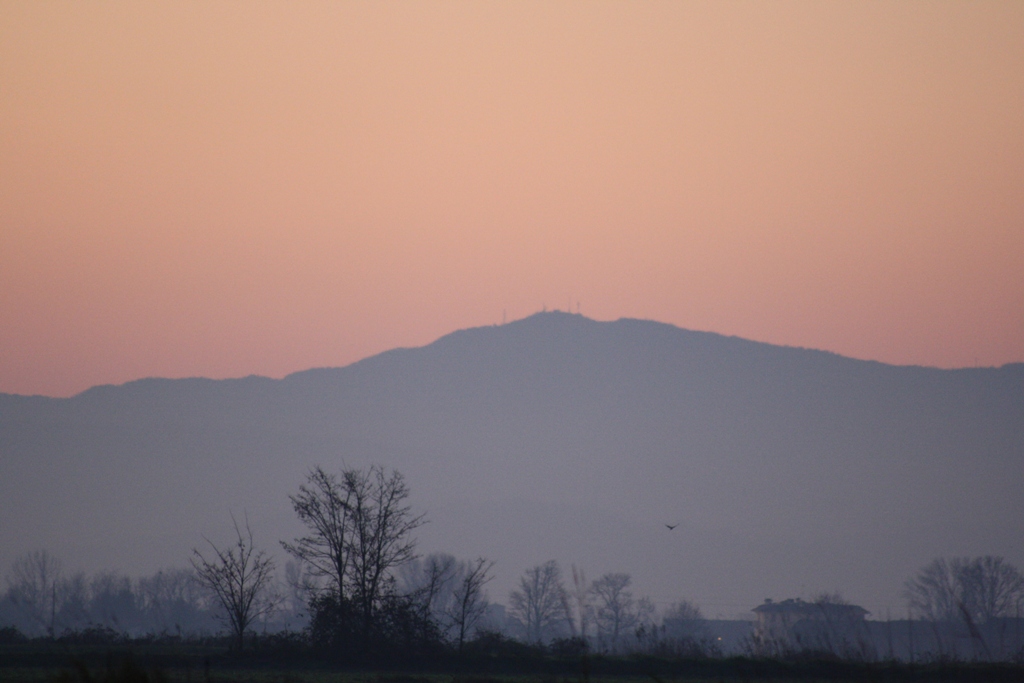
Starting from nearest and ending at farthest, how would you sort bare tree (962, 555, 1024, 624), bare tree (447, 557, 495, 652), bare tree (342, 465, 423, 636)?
bare tree (447, 557, 495, 652)
bare tree (342, 465, 423, 636)
bare tree (962, 555, 1024, 624)

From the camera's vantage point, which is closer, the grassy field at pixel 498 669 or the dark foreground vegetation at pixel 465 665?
the grassy field at pixel 498 669

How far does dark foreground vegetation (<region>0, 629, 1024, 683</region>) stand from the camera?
77.7 feet

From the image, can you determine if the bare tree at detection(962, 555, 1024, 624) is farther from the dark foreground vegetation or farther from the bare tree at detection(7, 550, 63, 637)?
the bare tree at detection(7, 550, 63, 637)

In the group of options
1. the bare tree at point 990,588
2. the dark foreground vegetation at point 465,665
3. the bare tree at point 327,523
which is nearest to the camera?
the dark foreground vegetation at point 465,665

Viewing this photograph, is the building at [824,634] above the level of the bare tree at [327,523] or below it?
below

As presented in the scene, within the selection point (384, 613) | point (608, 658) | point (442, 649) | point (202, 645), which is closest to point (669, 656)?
point (608, 658)

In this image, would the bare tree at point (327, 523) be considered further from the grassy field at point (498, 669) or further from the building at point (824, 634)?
the building at point (824, 634)

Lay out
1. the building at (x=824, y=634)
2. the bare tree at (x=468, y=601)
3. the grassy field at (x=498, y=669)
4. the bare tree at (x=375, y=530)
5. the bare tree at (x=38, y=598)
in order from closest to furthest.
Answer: the building at (x=824, y=634), the bare tree at (x=38, y=598), the grassy field at (x=498, y=669), the bare tree at (x=468, y=601), the bare tree at (x=375, y=530)

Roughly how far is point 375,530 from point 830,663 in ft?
47.1

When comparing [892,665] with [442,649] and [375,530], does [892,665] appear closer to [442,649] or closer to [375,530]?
[442,649]

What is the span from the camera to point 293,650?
28234 mm

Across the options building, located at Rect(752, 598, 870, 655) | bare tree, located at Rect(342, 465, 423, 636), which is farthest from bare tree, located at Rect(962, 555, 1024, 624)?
bare tree, located at Rect(342, 465, 423, 636)

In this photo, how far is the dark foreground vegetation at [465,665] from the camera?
2369cm

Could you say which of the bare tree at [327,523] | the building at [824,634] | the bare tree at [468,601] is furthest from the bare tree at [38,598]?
the building at [824,634]
